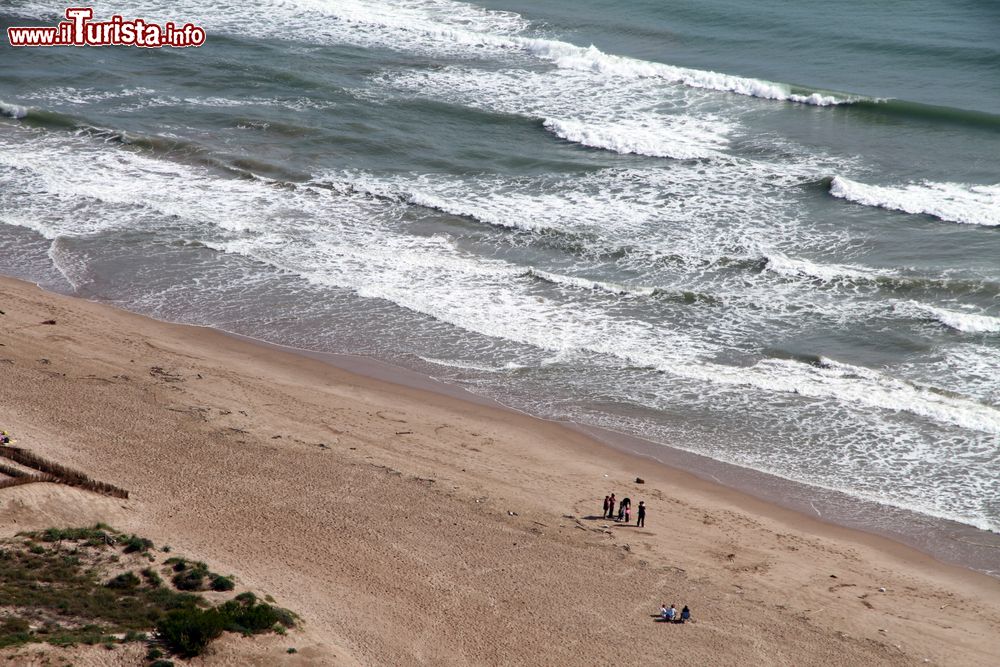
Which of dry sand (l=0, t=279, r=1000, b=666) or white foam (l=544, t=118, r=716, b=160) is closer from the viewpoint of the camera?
dry sand (l=0, t=279, r=1000, b=666)

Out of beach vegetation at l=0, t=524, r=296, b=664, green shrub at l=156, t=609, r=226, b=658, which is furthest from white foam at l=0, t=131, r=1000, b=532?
green shrub at l=156, t=609, r=226, b=658

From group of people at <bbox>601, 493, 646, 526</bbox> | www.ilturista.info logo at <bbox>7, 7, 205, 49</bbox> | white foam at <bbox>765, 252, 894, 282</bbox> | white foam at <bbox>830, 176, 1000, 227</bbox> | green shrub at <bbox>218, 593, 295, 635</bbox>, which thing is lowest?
group of people at <bbox>601, 493, 646, 526</bbox>

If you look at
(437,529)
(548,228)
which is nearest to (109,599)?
(437,529)

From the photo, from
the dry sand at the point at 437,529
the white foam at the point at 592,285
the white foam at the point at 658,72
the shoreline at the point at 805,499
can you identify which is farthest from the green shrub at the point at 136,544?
the white foam at the point at 658,72

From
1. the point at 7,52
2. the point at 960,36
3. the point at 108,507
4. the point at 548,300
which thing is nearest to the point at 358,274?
the point at 548,300

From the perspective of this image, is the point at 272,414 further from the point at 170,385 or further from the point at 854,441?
the point at 854,441

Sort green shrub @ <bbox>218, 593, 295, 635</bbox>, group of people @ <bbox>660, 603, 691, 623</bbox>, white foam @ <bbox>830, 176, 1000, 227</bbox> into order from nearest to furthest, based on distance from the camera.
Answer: green shrub @ <bbox>218, 593, 295, 635</bbox> < group of people @ <bbox>660, 603, 691, 623</bbox> < white foam @ <bbox>830, 176, 1000, 227</bbox>

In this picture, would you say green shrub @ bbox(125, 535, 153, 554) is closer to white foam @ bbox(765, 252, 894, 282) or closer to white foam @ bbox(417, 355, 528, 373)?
white foam @ bbox(417, 355, 528, 373)
